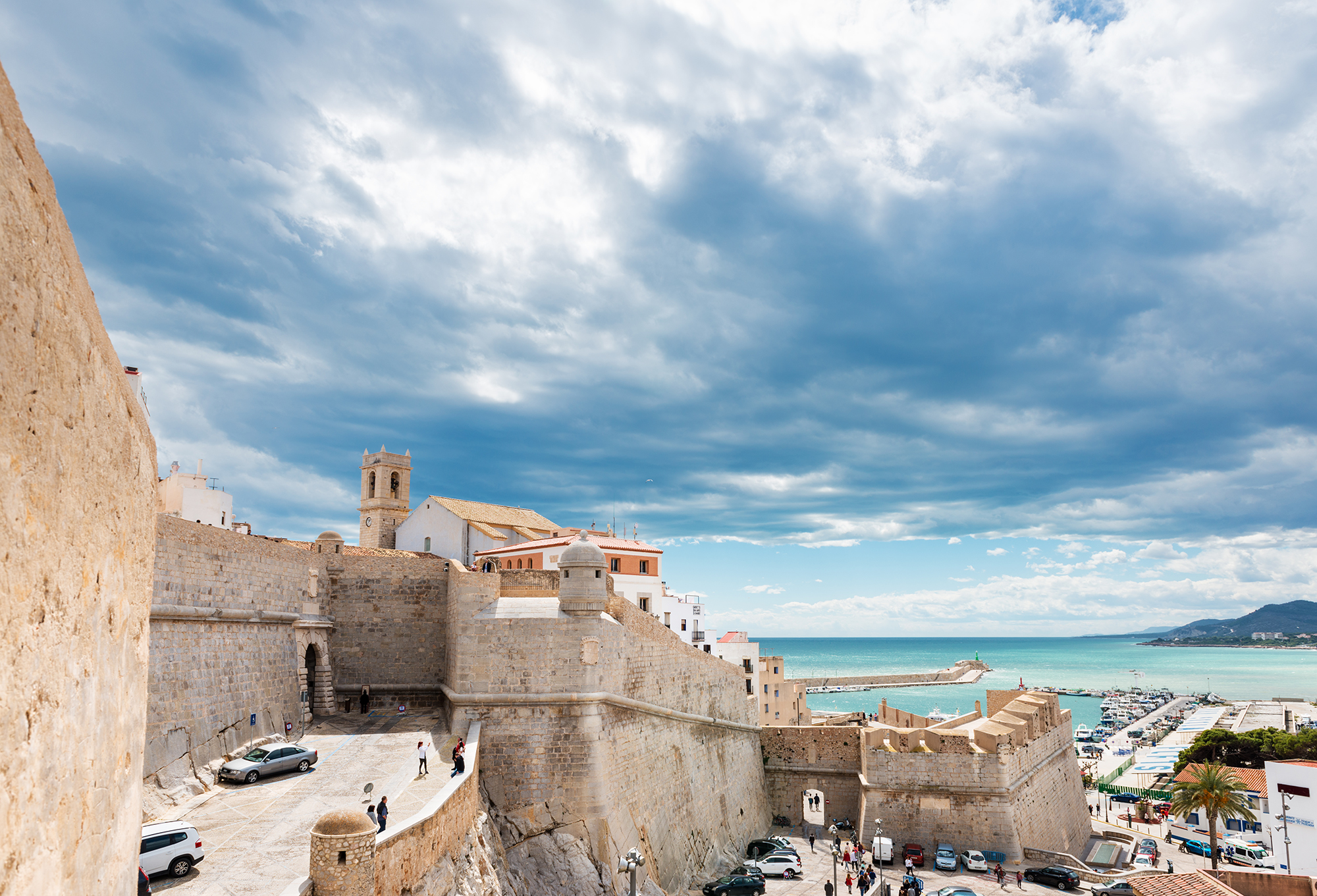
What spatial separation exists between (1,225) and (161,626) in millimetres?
15942

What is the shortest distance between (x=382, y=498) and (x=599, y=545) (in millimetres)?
13828

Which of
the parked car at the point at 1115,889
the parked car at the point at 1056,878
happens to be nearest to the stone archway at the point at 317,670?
the parked car at the point at 1056,878

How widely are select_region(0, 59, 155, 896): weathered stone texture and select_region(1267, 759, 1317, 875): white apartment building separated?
40228 millimetres

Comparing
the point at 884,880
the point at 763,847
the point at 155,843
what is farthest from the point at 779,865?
the point at 155,843

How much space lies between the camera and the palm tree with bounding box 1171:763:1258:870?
31328mm

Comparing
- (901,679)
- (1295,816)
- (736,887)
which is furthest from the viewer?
(901,679)

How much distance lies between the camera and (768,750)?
112 ft

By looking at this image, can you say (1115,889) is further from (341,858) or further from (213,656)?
(213,656)

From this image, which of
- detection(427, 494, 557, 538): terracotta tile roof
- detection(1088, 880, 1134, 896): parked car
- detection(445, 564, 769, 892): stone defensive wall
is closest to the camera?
detection(445, 564, 769, 892): stone defensive wall

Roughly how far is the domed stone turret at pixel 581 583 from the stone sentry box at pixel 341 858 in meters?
9.13

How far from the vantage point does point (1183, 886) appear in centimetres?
1975

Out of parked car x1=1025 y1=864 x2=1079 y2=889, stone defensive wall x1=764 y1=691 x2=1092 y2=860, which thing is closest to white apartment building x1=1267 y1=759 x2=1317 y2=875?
stone defensive wall x1=764 y1=691 x2=1092 y2=860

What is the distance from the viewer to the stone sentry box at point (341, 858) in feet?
35.5

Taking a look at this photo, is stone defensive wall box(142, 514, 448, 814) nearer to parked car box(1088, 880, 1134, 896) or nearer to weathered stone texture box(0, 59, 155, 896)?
weathered stone texture box(0, 59, 155, 896)
